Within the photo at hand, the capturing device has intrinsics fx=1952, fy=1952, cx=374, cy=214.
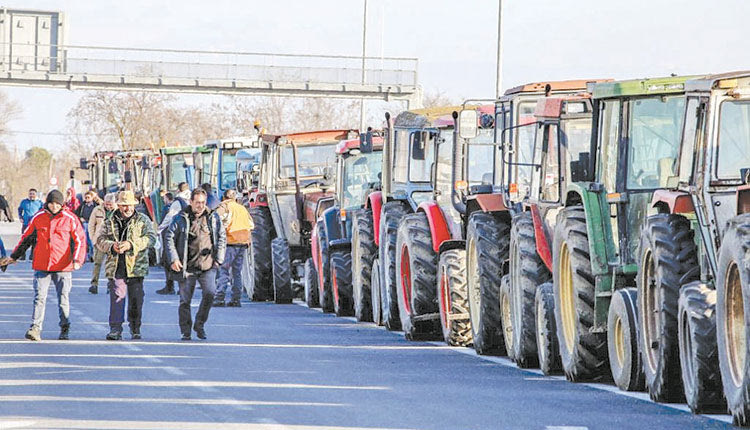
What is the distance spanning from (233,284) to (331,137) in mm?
4515

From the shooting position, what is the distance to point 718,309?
44.7 feet

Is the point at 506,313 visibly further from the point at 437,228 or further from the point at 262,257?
the point at 262,257

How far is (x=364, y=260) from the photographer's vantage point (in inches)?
1093

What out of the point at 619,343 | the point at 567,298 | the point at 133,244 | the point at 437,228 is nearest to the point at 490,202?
the point at 437,228

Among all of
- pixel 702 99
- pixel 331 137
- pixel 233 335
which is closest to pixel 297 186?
pixel 331 137

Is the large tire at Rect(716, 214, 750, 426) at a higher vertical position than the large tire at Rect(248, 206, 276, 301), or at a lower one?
higher

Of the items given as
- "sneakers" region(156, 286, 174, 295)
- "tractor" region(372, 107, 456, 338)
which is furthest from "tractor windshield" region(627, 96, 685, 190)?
"sneakers" region(156, 286, 174, 295)

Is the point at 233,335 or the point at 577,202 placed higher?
the point at 577,202

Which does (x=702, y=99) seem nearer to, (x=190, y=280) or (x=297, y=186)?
(x=190, y=280)

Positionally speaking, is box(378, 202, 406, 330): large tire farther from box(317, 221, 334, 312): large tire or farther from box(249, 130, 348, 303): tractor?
box(249, 130, 348, 303): tractor

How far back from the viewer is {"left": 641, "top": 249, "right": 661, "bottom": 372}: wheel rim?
50.9ft

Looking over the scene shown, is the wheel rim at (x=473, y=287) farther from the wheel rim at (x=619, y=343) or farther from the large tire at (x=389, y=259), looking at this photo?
the wheel rim at (x=619, y=343)

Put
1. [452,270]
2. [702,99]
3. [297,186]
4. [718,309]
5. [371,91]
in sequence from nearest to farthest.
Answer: [718,309] → [702,99] → [452,270] → [297,186] → [371,91]

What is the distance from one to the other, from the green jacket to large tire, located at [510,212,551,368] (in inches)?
239
